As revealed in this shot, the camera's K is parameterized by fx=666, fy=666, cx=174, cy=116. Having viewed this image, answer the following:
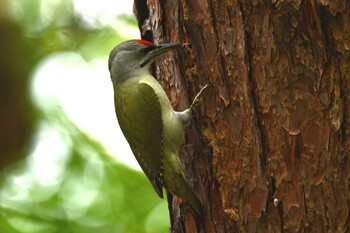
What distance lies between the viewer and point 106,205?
570cm

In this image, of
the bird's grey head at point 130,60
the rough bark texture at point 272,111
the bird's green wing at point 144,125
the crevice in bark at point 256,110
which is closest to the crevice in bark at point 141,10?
the bird's grey head at point 130,60

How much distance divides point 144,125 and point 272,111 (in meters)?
1.47

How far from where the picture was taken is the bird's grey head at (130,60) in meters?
4.91

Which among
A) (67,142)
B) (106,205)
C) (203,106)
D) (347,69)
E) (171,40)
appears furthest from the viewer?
(67,142)

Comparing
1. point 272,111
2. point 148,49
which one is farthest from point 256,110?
point 148,49

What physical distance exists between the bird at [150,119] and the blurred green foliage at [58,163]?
0.90 m

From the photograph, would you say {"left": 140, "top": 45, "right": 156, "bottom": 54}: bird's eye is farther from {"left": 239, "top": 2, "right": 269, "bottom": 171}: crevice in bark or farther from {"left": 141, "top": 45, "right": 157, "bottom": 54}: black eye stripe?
{"left": 239, "top": 2, "right": 269, "bottom": 171}: crevice in bark

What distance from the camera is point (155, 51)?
14.7 feet

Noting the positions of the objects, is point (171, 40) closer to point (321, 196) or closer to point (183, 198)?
point (183, 198)

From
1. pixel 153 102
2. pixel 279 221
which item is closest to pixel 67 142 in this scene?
pixel 153 102

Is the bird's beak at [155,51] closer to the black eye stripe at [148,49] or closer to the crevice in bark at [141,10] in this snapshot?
the black eye stripe at [148,49]

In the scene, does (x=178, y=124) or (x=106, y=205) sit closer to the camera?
(x=178, y=124)

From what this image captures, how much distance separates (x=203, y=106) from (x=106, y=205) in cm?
206

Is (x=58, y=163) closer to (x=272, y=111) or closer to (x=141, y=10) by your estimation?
(x=141, y=10)
